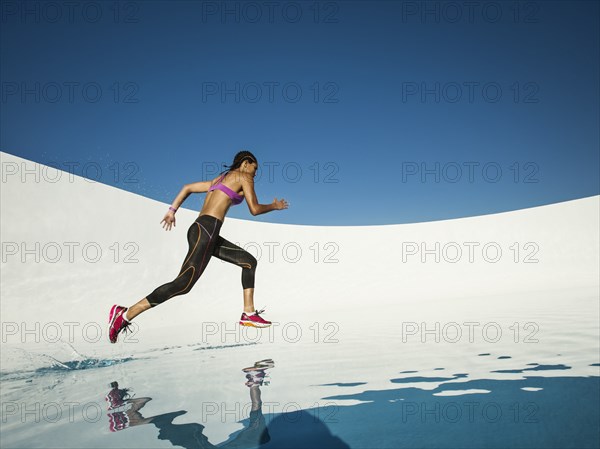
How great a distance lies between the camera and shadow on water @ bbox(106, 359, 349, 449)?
2.54 meters

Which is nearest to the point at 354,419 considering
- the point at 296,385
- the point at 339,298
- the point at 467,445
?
the point at 467,445

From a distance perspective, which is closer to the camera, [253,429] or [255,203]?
[253,429]

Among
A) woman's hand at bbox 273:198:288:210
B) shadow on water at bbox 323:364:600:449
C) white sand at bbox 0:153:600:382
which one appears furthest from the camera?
white sand at bbox 0:153:600:382

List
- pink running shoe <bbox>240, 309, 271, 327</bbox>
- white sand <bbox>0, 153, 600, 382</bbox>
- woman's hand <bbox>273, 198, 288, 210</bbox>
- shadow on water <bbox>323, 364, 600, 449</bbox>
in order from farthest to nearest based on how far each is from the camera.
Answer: white sand <bbox>0, 153, 600, 382</bbox>, pink running shoe <bbox>240, 309, 271, 327</bbox>, woman's hand <bbox>273, 198, 288, 210</bbox>, shadow on water <bbox>323, 364, 600, 449</bbox>

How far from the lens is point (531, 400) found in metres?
3.19

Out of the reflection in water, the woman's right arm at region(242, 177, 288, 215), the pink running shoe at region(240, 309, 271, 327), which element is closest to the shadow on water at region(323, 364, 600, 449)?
the reflection in water

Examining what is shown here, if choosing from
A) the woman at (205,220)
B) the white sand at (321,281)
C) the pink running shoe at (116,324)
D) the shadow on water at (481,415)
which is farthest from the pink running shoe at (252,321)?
the shadow on water at (481,415)

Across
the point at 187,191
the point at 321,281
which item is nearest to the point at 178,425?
the point at 187,191

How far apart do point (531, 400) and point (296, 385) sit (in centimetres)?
183

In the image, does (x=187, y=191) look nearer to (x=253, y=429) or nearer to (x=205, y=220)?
(x=205, y=220)

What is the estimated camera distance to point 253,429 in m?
2.79

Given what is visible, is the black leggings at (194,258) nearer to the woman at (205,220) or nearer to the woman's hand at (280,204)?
the woman at (205,220)

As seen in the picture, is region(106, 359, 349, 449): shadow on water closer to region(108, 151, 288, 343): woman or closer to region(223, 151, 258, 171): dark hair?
region(108, 151, 288, 343): woman

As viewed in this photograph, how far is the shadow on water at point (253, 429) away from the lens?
254 cm
